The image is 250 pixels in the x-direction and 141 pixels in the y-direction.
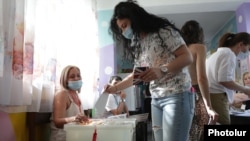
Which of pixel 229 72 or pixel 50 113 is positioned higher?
Answer: pixel 229 72

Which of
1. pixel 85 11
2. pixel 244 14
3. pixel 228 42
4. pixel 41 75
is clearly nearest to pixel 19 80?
pixel 41 75

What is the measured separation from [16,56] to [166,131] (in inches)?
27.9

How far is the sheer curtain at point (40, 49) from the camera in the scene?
1.08 meters

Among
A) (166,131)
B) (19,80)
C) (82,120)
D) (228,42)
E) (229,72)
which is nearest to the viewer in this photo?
(166,131)

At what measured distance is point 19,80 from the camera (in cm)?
114

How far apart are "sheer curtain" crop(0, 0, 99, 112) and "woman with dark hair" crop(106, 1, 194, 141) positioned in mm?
455

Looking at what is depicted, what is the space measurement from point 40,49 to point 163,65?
78 centimetres

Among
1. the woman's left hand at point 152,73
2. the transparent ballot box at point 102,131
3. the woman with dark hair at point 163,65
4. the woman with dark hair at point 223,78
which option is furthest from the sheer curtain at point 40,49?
the woman with dark hair at point 223,78

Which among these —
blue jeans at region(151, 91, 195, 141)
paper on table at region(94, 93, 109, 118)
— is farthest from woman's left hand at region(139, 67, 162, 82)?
paper on table at region(94, 93, 109, 118)

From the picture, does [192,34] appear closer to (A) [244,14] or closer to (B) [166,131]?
(B) [166,131]

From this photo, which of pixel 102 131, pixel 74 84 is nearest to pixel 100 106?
pixel 74 84

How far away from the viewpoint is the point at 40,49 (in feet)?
4.84

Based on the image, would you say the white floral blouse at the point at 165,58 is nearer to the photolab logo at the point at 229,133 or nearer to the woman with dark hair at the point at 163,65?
the woman with dark hair at the point at 163,65

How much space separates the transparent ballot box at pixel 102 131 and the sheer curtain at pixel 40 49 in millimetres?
265
